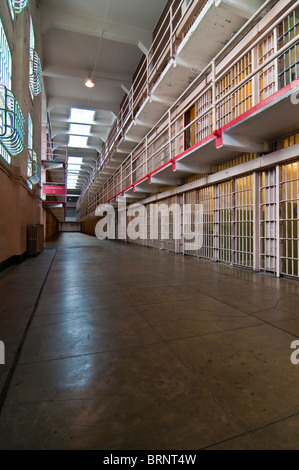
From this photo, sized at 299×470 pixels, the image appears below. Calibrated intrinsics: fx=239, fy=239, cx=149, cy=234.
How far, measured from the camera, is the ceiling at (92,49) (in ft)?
35.1

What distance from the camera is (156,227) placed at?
44.4 ft

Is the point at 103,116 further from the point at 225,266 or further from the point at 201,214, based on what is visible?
the point at 225,266

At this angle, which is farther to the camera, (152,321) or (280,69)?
(280,69)

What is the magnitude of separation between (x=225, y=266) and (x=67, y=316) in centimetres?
525

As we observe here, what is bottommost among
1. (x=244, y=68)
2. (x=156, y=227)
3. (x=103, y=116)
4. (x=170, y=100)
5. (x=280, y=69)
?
(x=156, y=227)

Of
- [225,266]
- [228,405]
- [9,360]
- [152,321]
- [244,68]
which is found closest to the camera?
[228,405]

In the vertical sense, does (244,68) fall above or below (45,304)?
above

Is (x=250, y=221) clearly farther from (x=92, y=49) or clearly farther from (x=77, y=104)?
(x=77, y=104)

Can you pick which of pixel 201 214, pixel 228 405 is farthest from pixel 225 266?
pixel 228 405

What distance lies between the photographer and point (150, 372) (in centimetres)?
192

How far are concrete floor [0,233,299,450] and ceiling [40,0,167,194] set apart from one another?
12968 mm

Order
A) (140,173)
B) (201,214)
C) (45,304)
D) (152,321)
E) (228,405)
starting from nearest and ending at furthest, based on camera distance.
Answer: (228,405) < (152,321) < (45,304) < (201,214) < (140,173)
